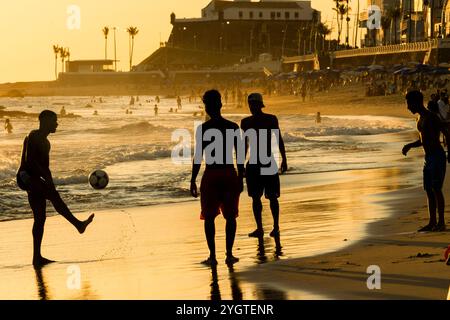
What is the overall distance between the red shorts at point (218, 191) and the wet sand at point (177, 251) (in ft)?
1.90

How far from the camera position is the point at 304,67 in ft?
527

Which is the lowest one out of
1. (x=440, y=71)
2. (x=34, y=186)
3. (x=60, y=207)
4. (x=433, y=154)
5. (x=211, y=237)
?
(x=211, y=237)

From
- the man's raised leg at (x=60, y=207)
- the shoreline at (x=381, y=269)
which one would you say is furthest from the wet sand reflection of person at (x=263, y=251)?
the man's raised leg at (x=60, y=207)

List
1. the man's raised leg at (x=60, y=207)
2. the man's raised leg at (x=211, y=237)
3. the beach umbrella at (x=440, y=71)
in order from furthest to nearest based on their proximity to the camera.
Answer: the beach umbrella at (x=440, y=71), the man's raised leg at (x=60, y=207), the man's raised leg at (x=211, y=237)

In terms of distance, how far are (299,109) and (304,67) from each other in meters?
76.6

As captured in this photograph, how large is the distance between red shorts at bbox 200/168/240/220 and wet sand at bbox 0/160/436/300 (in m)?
0.58

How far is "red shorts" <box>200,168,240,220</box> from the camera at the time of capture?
10.3 meters

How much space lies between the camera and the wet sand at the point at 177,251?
907 cm

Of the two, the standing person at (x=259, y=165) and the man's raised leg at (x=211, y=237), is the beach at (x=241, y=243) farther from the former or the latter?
the standing person at (x=259, y=165)

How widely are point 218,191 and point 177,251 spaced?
5.22 ft

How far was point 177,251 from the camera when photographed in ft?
38.2

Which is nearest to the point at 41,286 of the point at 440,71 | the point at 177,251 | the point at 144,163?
the point at 177,251

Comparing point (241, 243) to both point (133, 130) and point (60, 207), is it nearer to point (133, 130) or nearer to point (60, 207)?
point (60, 207)
